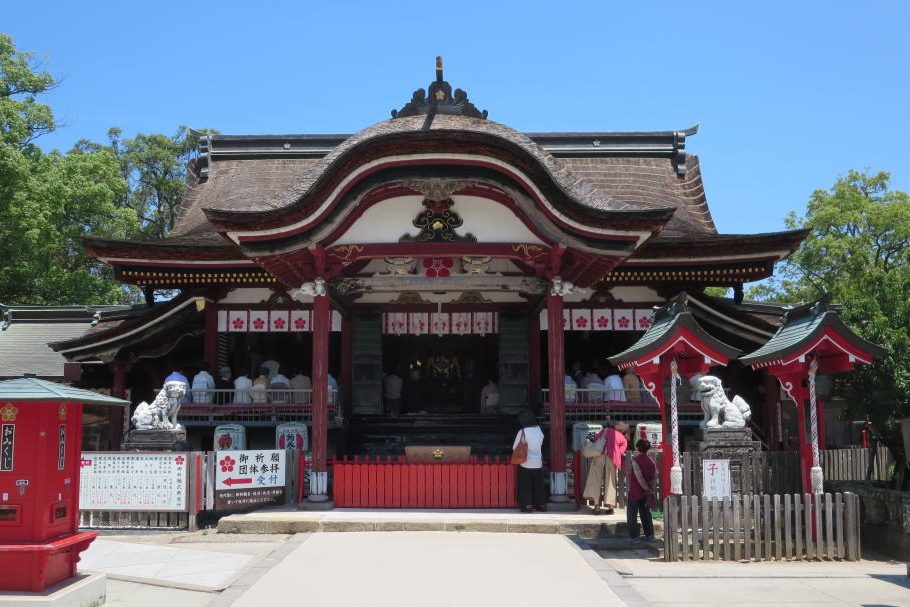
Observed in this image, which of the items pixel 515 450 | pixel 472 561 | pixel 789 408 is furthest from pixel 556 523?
pixel 789 408

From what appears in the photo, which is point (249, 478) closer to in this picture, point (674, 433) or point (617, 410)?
point (674, 433)

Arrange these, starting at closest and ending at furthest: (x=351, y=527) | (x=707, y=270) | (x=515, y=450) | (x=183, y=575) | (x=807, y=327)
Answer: (x=183, y=575)
(x=807, y=327)
(x=351, y=527)
(x=515, y=450)
(x=707, y=270)

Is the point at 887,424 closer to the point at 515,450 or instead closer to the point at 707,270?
the point at 515,450

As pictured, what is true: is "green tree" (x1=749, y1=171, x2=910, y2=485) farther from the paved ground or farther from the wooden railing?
the paved ground

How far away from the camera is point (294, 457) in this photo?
13859mm

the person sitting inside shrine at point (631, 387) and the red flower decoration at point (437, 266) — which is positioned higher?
the red flower decoration at point (437, 266)

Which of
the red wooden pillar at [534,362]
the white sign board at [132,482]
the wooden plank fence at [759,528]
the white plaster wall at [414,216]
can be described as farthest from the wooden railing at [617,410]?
the white sign board at [132,482]

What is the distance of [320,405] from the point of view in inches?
543

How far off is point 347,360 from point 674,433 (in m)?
9.44

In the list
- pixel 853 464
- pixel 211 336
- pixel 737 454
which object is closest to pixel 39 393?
pixel 737 454

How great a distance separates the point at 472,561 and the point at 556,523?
246cm

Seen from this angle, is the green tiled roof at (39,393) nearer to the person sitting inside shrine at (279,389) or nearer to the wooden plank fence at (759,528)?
the wooden plank fence at (759,528)

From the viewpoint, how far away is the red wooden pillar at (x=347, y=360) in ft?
60.3

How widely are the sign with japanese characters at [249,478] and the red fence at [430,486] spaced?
110cm
